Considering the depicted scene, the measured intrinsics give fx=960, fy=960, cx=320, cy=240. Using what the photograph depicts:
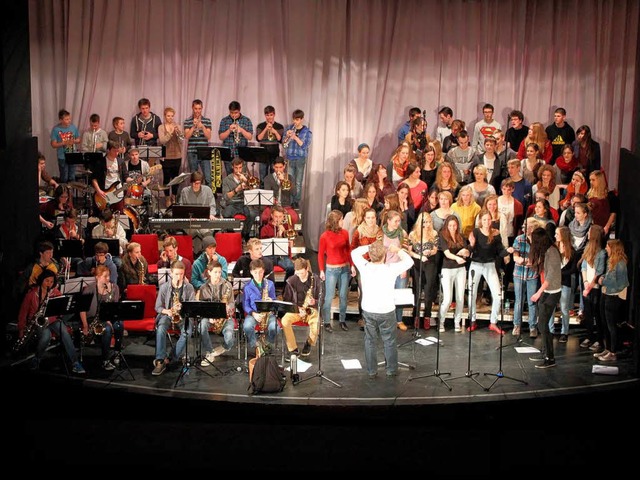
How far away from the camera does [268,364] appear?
9.48m

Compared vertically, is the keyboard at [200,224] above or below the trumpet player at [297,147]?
below

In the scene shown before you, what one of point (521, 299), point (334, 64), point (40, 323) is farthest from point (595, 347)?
point (334, 64)

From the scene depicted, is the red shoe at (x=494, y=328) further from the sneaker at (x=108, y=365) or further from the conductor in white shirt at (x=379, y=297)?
the sneaker at (x=108, y=365)

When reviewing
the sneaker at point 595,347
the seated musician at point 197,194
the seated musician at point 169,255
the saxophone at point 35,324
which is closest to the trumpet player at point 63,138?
the seated musician at point 197,194

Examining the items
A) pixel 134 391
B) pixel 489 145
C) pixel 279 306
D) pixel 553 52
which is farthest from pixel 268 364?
pixel 553 52

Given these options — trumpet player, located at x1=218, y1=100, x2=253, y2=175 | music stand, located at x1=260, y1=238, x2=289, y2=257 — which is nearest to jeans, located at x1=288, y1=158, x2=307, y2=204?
trumpet player, located at x1=218, y1=100, x2=253, y2=175

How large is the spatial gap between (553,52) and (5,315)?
9.05 m

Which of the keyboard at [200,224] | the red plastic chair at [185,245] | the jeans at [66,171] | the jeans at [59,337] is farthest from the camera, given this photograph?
the jeans at [66,171]

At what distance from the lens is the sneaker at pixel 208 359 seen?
10211mm

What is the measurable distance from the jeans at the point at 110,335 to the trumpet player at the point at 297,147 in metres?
4.22

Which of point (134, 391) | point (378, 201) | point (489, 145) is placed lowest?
point (134, 391)

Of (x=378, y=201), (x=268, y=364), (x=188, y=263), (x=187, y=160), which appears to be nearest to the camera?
(x=268, y=364)

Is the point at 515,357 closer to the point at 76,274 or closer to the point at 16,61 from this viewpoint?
the point at 76,274

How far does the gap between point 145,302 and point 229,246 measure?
5.18 ft
